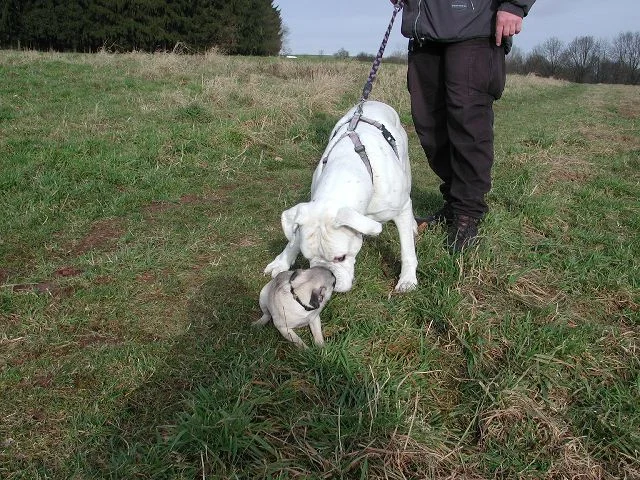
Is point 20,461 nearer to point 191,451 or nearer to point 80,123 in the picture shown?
point 191,451

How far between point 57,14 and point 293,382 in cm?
3675

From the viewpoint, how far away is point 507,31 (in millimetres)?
3406

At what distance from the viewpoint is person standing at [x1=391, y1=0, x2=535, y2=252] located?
3492 millimetres

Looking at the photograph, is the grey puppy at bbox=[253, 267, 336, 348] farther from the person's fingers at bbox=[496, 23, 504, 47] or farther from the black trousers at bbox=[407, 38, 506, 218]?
the person's fingers at bbox=[496, 23, 504, 47]

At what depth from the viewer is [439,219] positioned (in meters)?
4.30

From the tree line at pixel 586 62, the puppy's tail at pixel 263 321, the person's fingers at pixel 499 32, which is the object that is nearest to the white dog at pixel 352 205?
the puppy's tail at pixel 263 321

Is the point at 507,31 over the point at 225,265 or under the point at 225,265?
over

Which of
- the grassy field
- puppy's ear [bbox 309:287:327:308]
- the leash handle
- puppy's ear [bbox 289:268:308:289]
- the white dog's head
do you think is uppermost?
the leash handle

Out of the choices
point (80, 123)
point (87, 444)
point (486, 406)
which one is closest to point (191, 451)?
point (87, 444)

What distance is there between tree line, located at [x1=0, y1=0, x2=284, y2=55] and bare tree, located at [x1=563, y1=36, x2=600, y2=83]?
2172 inches

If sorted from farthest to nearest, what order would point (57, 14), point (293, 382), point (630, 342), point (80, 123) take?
1. point (57, 14)
2. point (80, 123)
3. point (630, 342)
4. point (293, 382)

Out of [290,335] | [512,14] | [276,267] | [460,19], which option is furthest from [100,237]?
[512,14]

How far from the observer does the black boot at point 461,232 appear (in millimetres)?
3614

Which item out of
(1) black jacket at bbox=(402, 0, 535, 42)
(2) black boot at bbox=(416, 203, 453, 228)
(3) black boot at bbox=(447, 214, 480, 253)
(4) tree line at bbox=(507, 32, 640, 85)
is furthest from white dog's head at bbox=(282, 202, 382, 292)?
(4) tree line at bbox=(507, 32, 640, 85)
